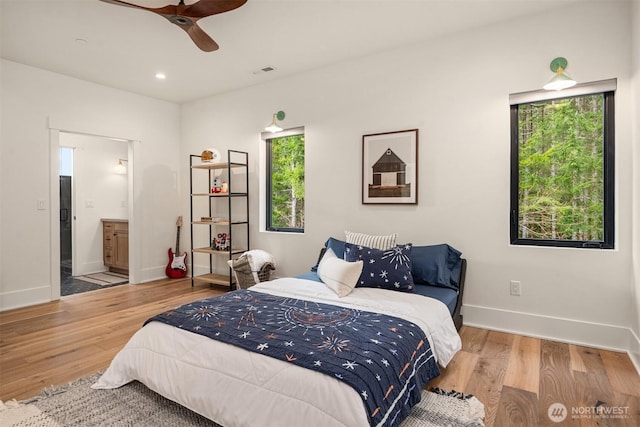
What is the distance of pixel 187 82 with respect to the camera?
14.6 ft

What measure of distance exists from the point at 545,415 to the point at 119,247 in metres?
5.71

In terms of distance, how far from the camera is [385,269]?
9.22 feet

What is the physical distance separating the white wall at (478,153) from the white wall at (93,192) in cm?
355

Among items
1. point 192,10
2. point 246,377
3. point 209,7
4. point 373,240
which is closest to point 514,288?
point 373,240

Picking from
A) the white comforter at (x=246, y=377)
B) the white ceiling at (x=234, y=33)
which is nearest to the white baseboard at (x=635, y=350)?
the white comforter at (x=246, y=377)

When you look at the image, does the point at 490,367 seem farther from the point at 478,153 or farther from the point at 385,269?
the point at 478,153

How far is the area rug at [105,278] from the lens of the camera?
5059 millimetres

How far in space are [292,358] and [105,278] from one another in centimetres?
487

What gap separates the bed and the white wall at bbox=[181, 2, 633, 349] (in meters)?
0.99

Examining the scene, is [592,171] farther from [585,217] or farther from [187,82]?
[187,82]

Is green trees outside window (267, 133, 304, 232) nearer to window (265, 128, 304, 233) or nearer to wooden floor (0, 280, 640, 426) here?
window (265, 128, 304, 233)

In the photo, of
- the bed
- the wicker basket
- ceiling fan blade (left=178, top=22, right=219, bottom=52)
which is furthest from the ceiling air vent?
the bed

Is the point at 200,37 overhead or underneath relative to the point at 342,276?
overhead

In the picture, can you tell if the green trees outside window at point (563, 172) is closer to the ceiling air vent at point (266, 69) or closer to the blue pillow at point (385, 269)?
the blue pillow at point (385, 269)
